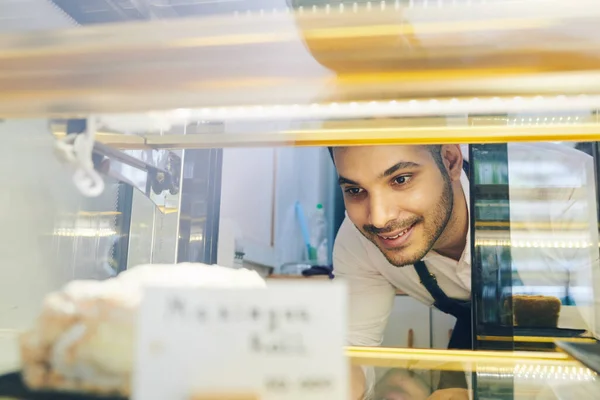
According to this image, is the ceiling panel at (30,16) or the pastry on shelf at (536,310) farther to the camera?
the pastry on shelf at (536,310)

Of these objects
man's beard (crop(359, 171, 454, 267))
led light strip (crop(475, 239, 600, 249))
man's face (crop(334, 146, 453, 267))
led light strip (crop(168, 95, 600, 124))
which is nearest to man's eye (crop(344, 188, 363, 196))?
man's face (crop(334, 146, 453, 267))

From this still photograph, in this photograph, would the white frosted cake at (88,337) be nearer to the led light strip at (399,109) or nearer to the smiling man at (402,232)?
the led light strip at (399,109)

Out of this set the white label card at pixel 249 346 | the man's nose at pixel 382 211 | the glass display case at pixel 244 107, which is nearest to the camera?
the white label card at pixel 249 346

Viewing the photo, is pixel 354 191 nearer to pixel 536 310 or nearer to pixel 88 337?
pixel 88 337

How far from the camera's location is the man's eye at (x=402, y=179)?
0.73m

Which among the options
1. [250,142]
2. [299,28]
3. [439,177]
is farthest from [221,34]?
[439,177]

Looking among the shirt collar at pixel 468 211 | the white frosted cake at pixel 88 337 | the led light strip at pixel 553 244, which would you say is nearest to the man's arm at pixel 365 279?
the shirt collar at pixel 468 211

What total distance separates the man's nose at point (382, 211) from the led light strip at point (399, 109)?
0.62 feet

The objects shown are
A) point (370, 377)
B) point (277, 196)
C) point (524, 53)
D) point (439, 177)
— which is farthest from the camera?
point (277, 196)

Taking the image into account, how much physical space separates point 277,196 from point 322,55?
3.34 feet

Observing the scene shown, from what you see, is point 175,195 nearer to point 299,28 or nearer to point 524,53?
point 299,28

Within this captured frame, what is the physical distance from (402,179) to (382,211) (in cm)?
7

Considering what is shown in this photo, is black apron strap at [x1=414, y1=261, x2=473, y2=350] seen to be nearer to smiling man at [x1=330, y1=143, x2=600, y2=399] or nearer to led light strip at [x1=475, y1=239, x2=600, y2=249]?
smiling man at [x1=330, y1=143, x2=600, y2=399]

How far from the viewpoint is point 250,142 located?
63cm
